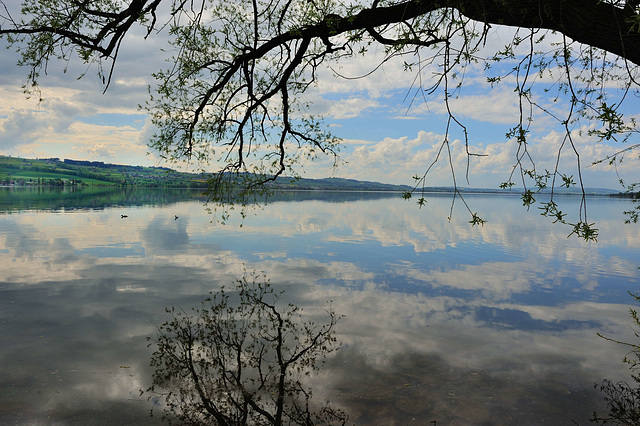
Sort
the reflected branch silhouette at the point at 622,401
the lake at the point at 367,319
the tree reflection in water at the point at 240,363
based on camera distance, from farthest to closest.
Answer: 1. the lake at the point at 367,319
2. the reflected branch silhouette at the point at 622,401
3. the tree reflection in water at the point at 240,363

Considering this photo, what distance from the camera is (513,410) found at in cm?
715

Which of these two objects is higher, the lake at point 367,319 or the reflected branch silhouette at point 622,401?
the lake at point 367,319

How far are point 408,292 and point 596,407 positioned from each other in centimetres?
812

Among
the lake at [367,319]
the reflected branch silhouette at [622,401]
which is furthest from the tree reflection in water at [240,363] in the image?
the reflected branch silhouette at [622,401]

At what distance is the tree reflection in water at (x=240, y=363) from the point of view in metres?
6.74

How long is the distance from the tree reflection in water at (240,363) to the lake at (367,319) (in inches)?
15.9

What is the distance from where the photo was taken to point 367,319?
38.9ft

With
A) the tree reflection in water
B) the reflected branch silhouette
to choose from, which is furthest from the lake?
the tree reflection in water

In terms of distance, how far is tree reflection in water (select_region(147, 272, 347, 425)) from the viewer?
265 inches

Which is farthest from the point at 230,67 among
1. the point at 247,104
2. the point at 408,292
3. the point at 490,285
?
the point at 490,285

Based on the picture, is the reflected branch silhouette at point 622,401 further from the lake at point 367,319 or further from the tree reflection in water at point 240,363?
the tree reflection in water at point 240,363

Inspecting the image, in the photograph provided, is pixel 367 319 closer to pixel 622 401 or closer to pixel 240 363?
pixel 240 363

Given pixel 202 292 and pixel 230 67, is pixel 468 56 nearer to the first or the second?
pixel 230 67

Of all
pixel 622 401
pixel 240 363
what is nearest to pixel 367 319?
pixel 240 363
